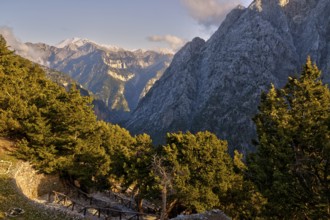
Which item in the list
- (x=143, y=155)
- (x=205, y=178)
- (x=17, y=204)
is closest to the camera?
(x=17, y=204)

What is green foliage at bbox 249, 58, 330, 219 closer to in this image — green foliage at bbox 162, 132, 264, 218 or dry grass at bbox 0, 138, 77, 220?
green foliage at bbox 162, 132, 264, 218

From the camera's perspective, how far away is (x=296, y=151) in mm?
28906

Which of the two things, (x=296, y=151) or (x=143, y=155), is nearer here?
(x=296, y=151)

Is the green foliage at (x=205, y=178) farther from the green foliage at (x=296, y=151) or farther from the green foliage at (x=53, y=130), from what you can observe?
the green foliage at (x=296, y=151)

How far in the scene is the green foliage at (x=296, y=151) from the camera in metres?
27.2

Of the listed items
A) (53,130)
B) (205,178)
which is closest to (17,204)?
(53,130)

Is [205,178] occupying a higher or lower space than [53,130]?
lower

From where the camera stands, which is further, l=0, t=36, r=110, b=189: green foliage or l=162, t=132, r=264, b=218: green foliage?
l=0, t=36, r=110, b=189: green foliage

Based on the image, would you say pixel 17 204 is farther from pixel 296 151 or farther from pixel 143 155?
pixel 296 151

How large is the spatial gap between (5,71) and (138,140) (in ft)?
105

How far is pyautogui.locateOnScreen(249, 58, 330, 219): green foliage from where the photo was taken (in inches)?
1070

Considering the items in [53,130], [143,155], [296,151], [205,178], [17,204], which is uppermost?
[296,151]

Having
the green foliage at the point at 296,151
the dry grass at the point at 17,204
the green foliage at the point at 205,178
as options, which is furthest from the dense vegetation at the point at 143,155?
the dry grass at the point at 17,204

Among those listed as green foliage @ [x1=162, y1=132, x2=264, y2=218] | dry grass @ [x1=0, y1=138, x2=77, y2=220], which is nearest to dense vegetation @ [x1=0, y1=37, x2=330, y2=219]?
green foliage @ [x1=162, y1=132, x2=264, y2=218]
